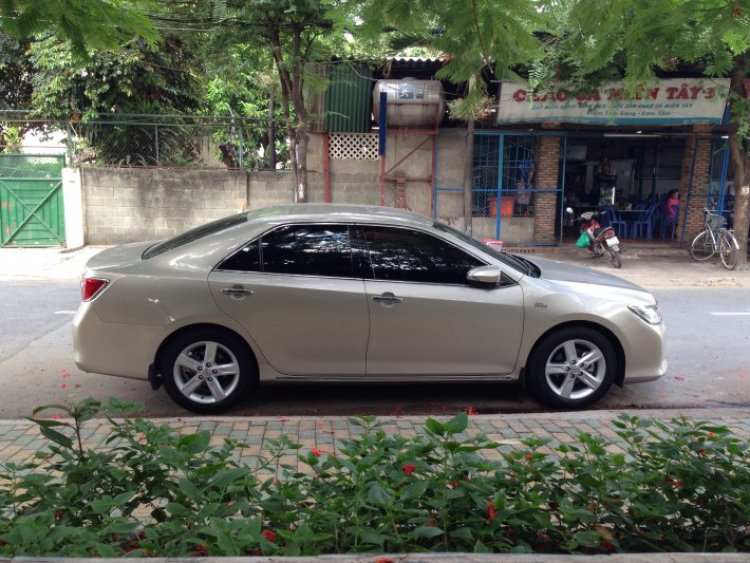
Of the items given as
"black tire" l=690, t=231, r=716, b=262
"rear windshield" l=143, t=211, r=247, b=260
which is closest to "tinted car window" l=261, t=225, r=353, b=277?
"rear windshield" l=143, t=211, r=247, b=260

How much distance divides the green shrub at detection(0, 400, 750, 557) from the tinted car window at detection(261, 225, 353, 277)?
2.50m

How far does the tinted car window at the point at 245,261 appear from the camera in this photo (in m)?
5.06

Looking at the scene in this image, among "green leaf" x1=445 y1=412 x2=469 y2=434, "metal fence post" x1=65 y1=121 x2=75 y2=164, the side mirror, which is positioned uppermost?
"metal fence post" x1=65 y1=121 x2=75 y2=164

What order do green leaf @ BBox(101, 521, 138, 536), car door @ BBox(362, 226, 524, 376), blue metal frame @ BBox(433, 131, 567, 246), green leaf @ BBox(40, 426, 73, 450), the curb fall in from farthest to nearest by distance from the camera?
blue metal frame @ BBox(433, 131, 567, 246) < car door @ BBox(362, 226, 524, 376) < green leaf @ BBox(40, 426, 73, 450) < green leaf @ BBox(101, 521, 138, 536) < the curb

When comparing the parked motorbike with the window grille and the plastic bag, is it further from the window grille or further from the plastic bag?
the window grille

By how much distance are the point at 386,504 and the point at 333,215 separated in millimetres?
3308

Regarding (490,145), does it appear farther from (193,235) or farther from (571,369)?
(193,235)

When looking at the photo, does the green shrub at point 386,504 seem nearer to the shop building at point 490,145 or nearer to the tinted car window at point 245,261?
the tinted car window at point 245,261

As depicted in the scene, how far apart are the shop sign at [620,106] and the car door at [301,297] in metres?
10.0

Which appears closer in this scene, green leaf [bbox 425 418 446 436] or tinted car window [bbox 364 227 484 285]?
green leaf [bbox 425 418 446 436]

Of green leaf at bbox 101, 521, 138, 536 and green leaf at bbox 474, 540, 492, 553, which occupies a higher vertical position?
green leaf at bbox 101, 521, 138, 536

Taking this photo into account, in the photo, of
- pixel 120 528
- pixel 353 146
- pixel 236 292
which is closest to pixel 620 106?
pixel 353 146

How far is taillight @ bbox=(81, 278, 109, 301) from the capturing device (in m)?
5.01

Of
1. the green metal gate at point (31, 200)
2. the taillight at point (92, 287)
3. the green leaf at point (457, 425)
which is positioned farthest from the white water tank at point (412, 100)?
the green leaf at point (457, 425)
